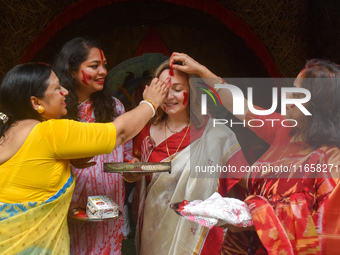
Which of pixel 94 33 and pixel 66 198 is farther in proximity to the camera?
pixel 94 33

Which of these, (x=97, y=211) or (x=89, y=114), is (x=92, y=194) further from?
(x=89, y=114)

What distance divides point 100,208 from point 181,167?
0.50m

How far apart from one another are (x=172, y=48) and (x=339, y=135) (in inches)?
45.4

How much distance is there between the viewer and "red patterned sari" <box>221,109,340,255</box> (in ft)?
6.18

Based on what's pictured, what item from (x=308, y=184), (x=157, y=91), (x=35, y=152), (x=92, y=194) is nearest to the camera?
(x=35, y=152)

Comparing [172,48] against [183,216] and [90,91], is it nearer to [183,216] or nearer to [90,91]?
[90,91]

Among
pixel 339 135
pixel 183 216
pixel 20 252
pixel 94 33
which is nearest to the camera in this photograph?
pixel 20 252

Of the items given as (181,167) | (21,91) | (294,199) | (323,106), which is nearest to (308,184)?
(294,199)

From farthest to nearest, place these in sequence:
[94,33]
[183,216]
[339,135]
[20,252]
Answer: [94,33] → [183,216] → [339,135] → [20,252]

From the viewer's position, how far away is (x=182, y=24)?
2604mm

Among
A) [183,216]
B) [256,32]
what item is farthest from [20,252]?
[256,32]

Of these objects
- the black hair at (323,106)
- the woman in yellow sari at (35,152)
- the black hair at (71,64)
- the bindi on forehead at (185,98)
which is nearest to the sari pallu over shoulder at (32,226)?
the woman in yellow sari at (35,152)

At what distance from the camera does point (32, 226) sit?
1.77 meters

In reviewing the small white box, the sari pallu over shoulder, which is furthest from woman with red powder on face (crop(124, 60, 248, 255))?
the sari pallu over shoulder
